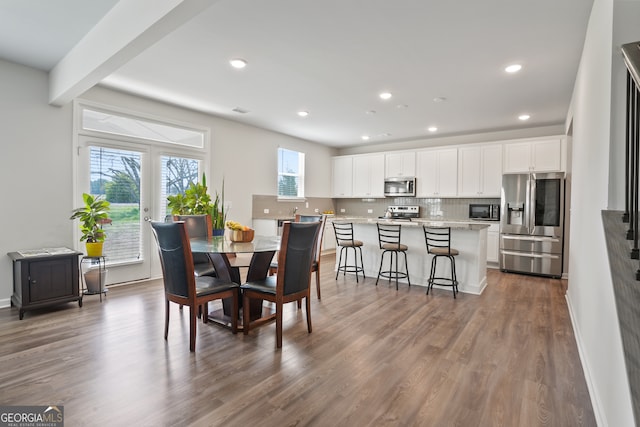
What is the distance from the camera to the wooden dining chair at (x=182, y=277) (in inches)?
102

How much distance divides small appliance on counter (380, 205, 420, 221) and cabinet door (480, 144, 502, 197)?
4.81ft

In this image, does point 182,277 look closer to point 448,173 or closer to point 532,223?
point 532,223

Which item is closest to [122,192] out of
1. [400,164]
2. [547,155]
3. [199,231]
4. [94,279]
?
[94,279]

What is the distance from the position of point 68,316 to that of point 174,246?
179 cm

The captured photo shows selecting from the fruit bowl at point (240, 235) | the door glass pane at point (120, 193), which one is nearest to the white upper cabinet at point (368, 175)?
the door glass pane at point (120, 193)

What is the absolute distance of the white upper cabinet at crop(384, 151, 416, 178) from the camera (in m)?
7.36

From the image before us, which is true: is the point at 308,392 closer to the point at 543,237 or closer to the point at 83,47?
the point at 83,47

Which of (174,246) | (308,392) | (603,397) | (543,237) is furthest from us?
(543,237)

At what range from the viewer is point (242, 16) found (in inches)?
105

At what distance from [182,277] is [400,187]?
5748 millimetres

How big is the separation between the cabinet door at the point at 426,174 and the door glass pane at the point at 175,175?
4577mm

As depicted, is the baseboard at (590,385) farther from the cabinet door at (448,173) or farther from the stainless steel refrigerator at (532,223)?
the cabinet door at (448,173)

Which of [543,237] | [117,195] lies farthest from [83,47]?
[543,237]
